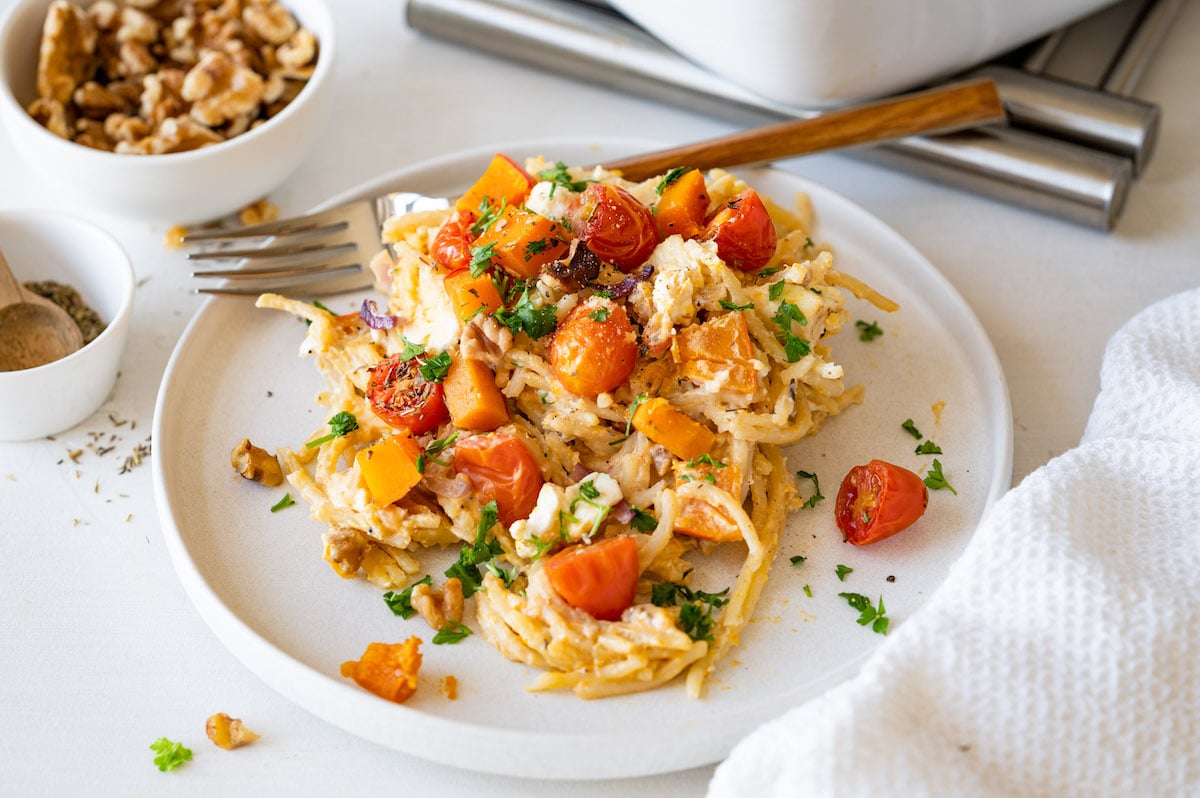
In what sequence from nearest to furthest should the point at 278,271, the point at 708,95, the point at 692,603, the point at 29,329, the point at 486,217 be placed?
the point at 692,603, the point at 486,217, the point at 29,329, the point at 278,271, the point at 708,95

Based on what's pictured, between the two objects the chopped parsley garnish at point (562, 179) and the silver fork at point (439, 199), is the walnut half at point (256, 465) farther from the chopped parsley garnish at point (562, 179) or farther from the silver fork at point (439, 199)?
the chopped parsley garnish at point (562, 179)

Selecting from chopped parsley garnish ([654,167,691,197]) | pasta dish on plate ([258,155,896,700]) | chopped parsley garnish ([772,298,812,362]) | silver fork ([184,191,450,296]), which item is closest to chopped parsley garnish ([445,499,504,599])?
pasta dish on plate ([258,155,896,700])

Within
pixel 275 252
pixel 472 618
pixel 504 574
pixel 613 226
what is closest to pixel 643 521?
pixel 504 574

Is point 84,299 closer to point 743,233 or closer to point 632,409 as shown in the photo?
point 632,409

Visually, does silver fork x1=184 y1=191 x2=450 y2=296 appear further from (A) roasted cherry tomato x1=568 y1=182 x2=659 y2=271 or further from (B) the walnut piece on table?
(B) the walnut piece on table

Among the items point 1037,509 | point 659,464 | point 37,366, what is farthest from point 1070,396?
point 37,366
